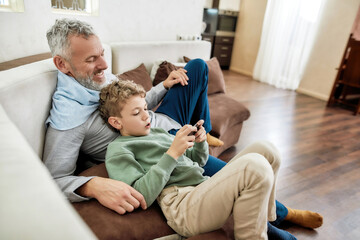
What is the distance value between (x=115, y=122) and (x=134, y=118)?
9 centimetres

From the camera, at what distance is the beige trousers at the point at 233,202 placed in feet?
2.80

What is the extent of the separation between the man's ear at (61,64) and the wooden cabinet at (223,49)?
A: 4893mm

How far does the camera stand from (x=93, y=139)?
1.12m

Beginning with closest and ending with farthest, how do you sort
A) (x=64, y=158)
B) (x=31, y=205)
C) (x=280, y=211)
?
(x=31, y=205) < (x=64, y=158) < (x=280, y=211)

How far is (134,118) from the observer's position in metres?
1.09

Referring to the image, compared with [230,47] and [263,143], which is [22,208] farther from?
[230,47]

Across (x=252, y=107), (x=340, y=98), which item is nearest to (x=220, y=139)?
(x=252, y=107)

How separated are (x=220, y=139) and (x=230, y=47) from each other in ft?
14.0

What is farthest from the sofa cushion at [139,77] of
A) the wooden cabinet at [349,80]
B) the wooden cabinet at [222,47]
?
the wooden cabinet at [222,47]

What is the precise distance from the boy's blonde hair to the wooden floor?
1.23 m

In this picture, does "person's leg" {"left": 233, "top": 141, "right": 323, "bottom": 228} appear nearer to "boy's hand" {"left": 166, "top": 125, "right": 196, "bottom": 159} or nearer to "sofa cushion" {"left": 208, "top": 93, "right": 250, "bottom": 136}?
"boy's hand" {"left": 166, "top": 125, "right": 196, "bottom": 159}

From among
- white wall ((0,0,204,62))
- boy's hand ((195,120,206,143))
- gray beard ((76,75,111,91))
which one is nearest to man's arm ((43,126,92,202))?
gray beard ((76,75,111,91))

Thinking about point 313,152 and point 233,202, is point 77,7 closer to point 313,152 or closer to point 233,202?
point 233,202

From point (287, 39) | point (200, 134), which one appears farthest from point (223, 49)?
point (200, 134)
